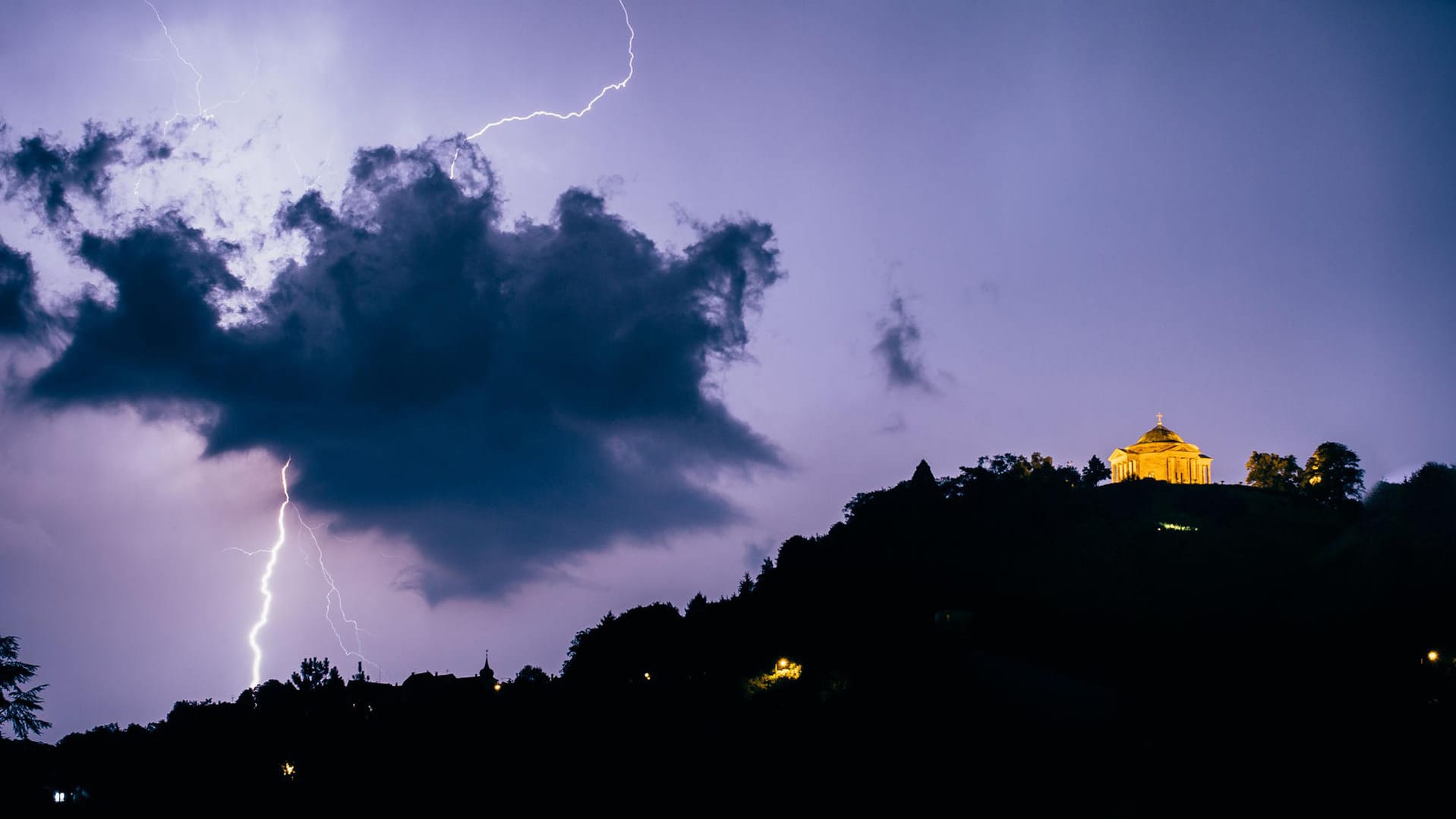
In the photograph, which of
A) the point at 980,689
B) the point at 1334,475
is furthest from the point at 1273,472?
the point at 980,689

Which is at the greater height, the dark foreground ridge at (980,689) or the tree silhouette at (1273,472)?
the tree silhouette at (1273,472)

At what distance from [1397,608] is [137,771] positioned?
250 feet

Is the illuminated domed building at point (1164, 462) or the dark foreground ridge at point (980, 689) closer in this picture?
the dark foreground ridge at point (980, 689)

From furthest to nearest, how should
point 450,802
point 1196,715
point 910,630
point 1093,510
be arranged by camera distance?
point 1093,510, point 910,630, point 450,802, point 1196,715

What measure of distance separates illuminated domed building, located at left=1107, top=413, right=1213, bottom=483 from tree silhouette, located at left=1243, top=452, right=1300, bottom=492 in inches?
161

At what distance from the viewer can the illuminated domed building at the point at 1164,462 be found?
94.8 m

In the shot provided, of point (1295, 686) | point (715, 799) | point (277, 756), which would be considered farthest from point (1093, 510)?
point (277, 756)

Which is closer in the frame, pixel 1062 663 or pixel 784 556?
pixel 1062 663

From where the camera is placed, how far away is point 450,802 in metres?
42.9

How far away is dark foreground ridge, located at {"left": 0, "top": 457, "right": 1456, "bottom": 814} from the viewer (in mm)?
33031

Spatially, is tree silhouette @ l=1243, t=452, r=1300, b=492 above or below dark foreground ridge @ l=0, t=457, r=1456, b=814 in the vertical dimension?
above

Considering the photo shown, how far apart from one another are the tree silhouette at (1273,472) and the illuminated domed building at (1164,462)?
4086 mm

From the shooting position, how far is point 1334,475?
8538 centimetres

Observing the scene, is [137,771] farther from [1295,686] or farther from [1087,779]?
[1295,686]
